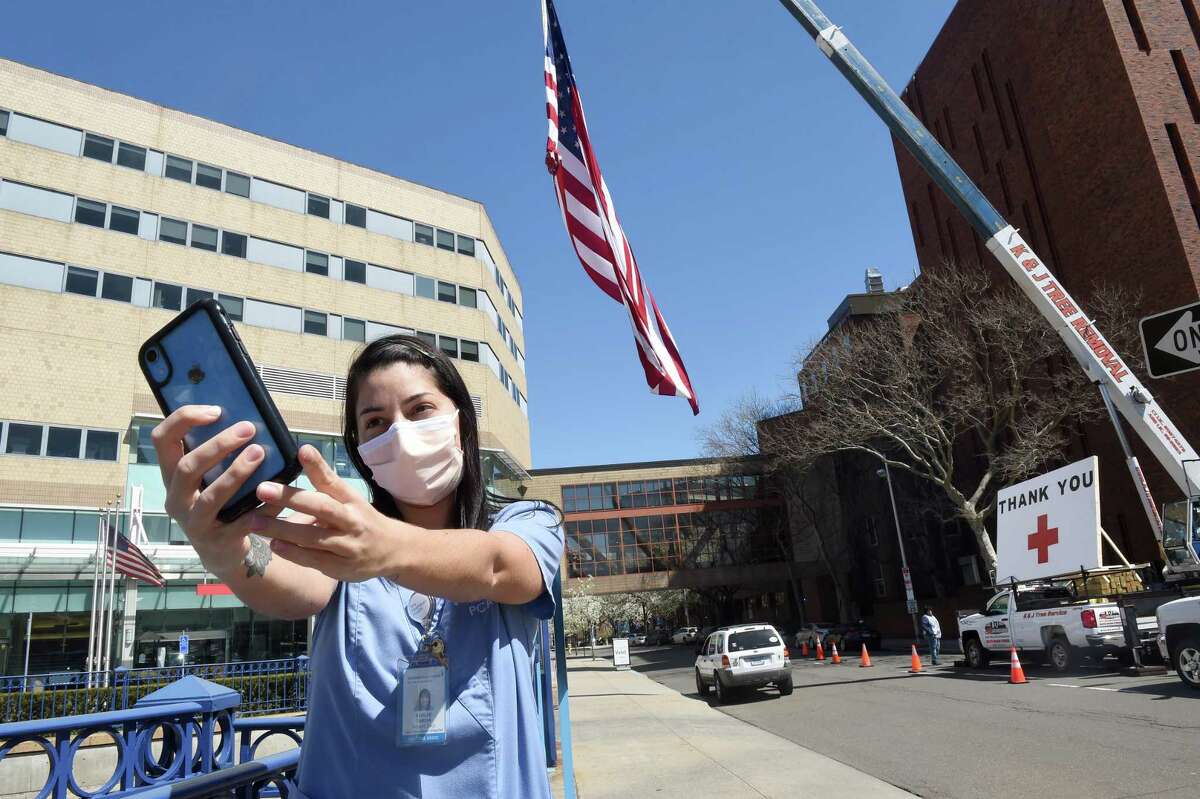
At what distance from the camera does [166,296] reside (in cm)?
2788

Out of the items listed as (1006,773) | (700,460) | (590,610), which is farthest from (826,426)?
(590,610)

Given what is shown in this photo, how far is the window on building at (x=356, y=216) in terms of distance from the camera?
3419 centimetres

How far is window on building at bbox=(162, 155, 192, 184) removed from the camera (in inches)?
1155

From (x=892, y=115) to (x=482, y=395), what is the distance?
22.9 meters

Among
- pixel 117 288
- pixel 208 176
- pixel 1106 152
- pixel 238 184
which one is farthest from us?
pixel 238 184

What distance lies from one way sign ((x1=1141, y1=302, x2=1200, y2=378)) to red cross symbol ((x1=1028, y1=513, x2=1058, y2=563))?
36.2 feet

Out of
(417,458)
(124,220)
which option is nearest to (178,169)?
(124,220)

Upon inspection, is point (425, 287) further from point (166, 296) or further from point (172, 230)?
point (166, 296)

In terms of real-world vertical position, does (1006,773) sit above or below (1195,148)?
below

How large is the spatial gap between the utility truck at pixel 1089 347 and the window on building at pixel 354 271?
22.6 metres

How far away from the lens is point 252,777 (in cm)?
261

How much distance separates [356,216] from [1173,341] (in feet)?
109

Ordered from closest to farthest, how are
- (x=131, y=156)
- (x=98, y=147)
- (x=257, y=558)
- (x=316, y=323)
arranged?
(x=257, y=558), (x=98, y=147), (x=131, y=156), (x=316, y=323)

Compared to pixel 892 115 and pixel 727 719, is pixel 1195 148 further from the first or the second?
pixel 727 719
